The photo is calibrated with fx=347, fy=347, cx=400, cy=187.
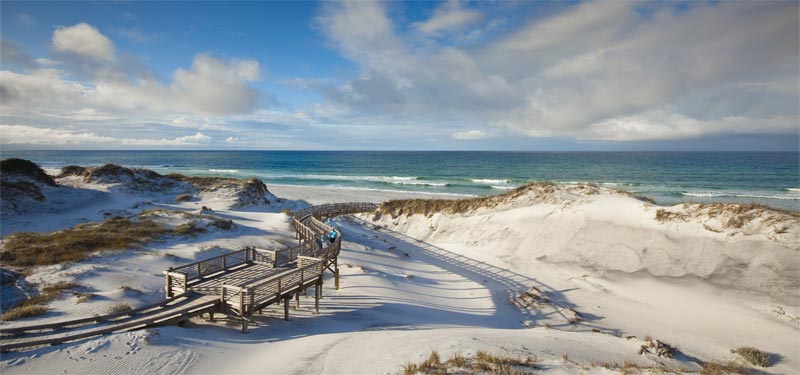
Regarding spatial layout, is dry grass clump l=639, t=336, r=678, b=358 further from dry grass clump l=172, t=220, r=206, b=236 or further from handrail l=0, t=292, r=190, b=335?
dry grass clump l=172, t=220, r=206, b=236

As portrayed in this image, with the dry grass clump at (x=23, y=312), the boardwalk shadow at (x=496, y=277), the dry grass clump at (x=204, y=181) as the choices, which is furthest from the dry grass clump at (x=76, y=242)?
the dry grass clump at (x=204, y=181)

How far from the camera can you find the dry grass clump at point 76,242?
1407cm

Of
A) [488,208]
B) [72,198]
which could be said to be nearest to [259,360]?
[488,208]

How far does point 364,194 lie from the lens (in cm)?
5434

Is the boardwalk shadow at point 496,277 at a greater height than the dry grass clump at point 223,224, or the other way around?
the dry grass clump at point 223,224

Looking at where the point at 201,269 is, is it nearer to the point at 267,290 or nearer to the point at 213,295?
the point at 213,295

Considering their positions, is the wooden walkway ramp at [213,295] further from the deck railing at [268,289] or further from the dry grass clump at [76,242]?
the dry grass clump at [76,242]

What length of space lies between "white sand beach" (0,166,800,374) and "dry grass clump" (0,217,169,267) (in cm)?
90

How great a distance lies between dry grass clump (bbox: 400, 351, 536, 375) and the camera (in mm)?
6984

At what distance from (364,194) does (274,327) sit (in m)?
43.2

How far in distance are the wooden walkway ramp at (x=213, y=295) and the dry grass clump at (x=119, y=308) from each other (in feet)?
1.92

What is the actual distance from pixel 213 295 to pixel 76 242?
1007 cm

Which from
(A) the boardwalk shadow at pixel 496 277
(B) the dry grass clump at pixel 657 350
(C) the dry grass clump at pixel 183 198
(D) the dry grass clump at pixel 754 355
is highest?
(C) the dry grass clump at pixel 183 198

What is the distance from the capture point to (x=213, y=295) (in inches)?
449
